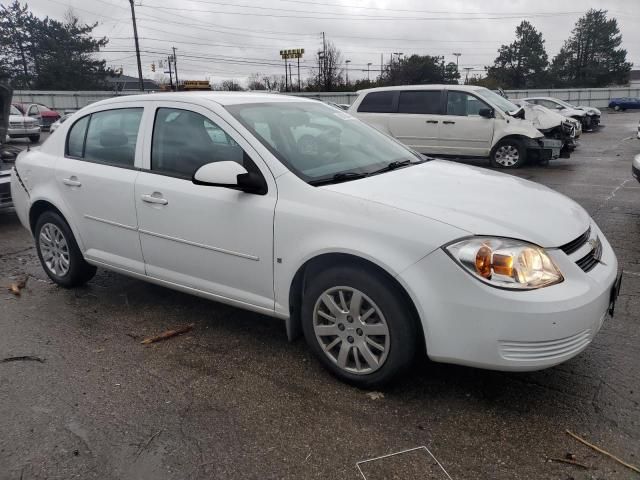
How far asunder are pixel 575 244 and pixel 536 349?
2.16ft

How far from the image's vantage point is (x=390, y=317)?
2.76 m

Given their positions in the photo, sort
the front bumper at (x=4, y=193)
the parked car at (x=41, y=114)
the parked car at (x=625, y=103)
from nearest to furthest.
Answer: the front bumper at (x=4, y=193) < the parked car at (x=41, y=114) < the parked car at (x=625, y=103)

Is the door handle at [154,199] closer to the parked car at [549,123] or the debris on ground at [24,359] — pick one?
the debris on ground at [24,359]

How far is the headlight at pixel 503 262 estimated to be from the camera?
255 centimetres

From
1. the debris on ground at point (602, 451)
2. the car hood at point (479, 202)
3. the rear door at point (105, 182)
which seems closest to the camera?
the debris on ground at point (602, 451)

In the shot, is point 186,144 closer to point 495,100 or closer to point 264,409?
point 264,409

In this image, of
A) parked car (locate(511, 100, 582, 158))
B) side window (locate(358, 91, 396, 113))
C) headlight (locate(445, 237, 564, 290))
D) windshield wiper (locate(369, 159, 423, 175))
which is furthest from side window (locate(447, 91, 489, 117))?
headlight (locate(445, 237, 564, 290))

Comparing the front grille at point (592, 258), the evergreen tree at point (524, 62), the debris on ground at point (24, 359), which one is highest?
the evergreen tree at point (524, 62)

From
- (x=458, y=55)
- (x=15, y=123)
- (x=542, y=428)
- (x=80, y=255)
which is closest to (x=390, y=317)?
(x=542, y=428)

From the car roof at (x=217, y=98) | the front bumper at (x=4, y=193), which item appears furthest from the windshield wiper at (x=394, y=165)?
the front bumper at (x=4, y=193)

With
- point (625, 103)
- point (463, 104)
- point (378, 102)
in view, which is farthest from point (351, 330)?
point (625, 103)

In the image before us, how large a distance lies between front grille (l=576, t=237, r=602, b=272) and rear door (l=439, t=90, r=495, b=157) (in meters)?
8.98

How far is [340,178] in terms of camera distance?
10.6 ft

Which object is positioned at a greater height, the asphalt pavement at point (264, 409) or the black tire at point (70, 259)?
the black tire at point (70, 259)
